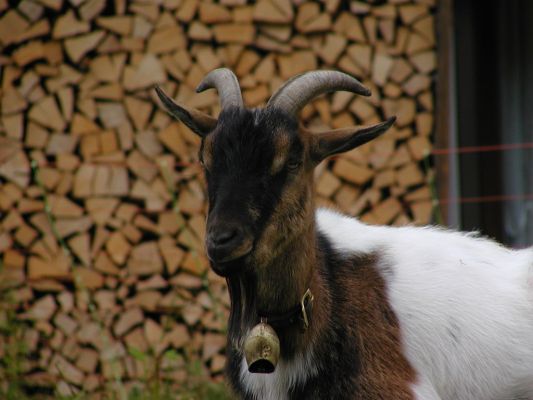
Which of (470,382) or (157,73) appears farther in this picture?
(157,73)

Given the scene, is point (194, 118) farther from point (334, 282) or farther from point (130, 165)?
point (130, 165)

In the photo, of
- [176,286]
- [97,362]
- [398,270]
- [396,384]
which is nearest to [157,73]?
[176,286]

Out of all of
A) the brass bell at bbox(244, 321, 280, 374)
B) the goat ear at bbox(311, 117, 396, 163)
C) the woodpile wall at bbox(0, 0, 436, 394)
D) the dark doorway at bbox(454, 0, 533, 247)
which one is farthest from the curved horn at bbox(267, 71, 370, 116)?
the dark doorway at bbox(454, 0, 533, 247)

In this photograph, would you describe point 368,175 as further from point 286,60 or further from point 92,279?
point 92,279

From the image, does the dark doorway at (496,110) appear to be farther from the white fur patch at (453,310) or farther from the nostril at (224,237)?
the nostril at (224,237)

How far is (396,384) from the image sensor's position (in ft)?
12.8

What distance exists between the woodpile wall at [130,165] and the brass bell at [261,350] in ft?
9.97

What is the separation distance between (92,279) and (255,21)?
2142 mm

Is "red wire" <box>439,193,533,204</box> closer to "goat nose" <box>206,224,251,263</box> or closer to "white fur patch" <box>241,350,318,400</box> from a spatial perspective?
"white fur patch" <box>241,350,318,400</box>

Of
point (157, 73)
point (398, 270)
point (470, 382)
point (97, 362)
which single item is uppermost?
point (157, 73)

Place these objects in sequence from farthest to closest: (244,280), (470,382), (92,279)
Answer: (92,279), (470,382), (244,280)

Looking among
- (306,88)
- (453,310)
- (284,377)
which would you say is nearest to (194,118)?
(306,88)

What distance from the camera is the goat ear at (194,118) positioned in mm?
3953

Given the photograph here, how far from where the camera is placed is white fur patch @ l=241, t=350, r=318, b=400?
386 centimetres
